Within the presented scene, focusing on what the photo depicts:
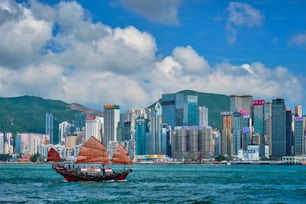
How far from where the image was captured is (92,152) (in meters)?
110

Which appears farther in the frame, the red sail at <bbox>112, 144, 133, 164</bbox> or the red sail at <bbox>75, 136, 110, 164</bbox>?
the red sail at <bbox>112, 144, 133, 164</bbox>

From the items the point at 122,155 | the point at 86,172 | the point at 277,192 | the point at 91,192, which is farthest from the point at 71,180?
the point at 277,192

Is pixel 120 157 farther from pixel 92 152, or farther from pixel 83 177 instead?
pixel 83 177

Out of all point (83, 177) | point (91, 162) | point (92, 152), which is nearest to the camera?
point (83, 177)

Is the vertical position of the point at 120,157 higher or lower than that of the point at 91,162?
higher

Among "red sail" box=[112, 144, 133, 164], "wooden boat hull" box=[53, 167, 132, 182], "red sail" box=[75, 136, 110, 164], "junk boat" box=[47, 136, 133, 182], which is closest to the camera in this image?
"wooden boat hull" box=[53, 167, 132, 182]

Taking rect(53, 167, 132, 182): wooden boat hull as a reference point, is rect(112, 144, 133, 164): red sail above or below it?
above

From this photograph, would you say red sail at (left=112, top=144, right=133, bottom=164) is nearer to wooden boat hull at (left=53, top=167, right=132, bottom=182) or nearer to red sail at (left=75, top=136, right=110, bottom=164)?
wooden boat hull at (left=53, top=167, right=132, bottom=182)

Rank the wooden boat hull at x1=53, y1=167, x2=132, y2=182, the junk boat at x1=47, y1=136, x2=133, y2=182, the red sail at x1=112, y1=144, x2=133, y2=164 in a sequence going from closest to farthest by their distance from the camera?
1. the wooden boat hull at x1=53, y1=167, x2=132, y2=182
2. the junk boat at x1=47, y1=136, x2=133, y2=182
3. the red sail at x1=112, y1=144, x2=133, y2=164

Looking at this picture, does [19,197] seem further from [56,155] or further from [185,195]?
[56,155]

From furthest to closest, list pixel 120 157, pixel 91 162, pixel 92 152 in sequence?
1. pixel 120 157
2. pixel 91 162
3. pixel 92 152

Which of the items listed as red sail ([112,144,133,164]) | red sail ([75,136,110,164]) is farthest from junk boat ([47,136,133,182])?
red sail ([112,144,133,164])

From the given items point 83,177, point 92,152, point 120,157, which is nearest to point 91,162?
point 92,152

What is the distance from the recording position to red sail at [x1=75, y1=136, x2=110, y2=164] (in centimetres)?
10981
